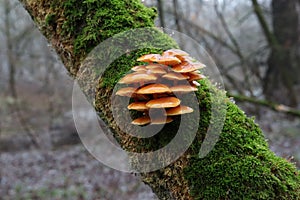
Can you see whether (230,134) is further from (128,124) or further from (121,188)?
(121,188)

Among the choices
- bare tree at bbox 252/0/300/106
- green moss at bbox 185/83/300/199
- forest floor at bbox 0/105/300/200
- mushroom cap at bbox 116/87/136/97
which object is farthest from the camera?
bare tree at bbox 252/0/300/106

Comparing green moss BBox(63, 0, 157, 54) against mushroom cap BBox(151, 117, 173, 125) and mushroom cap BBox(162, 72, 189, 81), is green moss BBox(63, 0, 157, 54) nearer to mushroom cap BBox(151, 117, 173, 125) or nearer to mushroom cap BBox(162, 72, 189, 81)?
mushroom cap BBox(162, 72, 189, 81)

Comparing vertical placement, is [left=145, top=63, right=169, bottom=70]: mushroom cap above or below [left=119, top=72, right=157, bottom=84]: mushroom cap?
above

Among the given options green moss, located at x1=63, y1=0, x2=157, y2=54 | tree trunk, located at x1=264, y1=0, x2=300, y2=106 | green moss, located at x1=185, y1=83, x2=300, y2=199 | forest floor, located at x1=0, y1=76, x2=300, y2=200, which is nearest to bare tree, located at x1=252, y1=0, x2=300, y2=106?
tree trunk, located at x1=264, y1=0, x2=300, y2=106

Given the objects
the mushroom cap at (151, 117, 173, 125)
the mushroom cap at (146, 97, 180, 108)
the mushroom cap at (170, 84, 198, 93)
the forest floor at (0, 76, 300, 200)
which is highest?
the mushroom cap at (170, 84, 198, 93)

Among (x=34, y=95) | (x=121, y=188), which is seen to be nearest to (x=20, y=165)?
(x=121, y=188)

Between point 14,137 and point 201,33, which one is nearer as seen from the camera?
point 201,33

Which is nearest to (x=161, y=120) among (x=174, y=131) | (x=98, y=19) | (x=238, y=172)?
(x=174, y=131)
